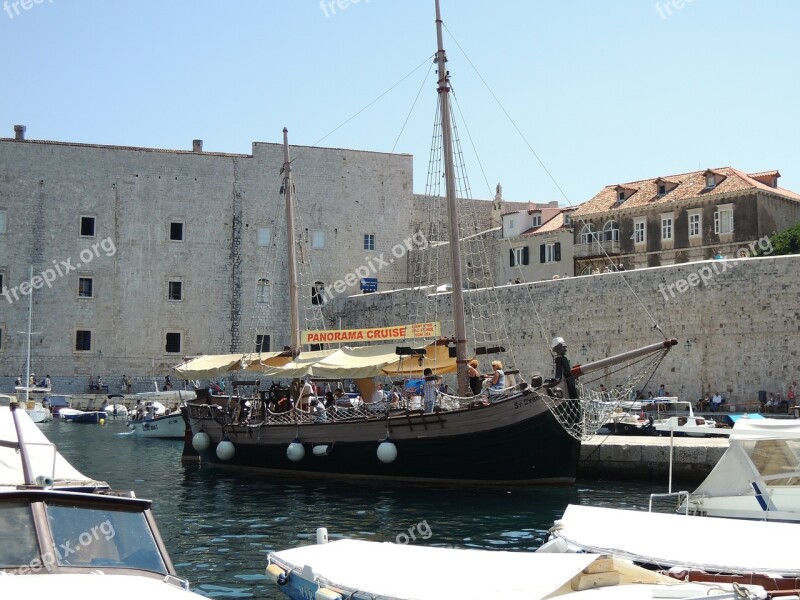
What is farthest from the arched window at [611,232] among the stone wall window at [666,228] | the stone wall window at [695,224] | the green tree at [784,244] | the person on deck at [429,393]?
the person on deck at [429,393]

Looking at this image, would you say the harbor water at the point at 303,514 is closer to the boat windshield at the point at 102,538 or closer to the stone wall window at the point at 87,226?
the boat windshield at the point at 102,538

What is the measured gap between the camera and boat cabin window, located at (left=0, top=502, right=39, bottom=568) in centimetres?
473

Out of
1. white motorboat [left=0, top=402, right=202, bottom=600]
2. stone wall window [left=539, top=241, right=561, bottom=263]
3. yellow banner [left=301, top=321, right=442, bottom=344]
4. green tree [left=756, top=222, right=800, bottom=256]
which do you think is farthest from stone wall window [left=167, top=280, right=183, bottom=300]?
white motorboat [left=0, top=402, right=202, bottom=600]

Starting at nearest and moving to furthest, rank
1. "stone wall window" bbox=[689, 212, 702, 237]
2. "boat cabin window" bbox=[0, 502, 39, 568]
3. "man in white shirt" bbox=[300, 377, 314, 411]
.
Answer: "boat cabin window" bbox=[0, 502, 39, 568], "man in white shirt" bbox=[300, 377, 314, 411], "stone wall window" bbox=[689, 212, 702, 237]

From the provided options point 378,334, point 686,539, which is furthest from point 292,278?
point 686,539

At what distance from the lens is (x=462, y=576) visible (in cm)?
573

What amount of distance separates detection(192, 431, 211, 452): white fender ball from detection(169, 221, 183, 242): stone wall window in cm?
2343

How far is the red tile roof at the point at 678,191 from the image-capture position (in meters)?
34.9

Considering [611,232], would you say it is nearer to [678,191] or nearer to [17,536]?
[678,191]

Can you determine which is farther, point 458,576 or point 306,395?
point 306,395

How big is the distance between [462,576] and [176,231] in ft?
121

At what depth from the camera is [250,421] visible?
57.8 feet

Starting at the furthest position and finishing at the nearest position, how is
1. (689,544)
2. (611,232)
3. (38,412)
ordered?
(611,232) → (38,412) → (689,544)

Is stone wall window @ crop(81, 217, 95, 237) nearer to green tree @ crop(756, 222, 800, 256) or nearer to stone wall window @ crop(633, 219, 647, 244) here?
stone wall window @ crop(633, 219, 647, 244)
